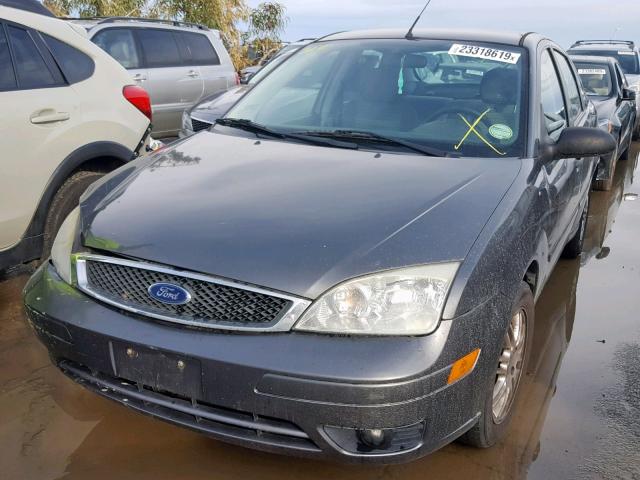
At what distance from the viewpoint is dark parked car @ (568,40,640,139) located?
40.3ft

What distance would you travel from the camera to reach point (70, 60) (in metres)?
4.08

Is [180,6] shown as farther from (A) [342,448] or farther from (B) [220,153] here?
(A) [342,448]

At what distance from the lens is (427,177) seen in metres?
2.64

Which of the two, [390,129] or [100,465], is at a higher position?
[390,129]

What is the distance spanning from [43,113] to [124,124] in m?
0.62

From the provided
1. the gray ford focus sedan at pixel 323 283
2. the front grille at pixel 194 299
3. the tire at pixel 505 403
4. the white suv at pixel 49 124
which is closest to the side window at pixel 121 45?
the white suv at pixel 49 124

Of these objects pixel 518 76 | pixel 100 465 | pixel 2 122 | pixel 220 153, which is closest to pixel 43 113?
pixel 2 122

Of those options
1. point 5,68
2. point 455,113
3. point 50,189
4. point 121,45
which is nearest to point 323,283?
point 455,113

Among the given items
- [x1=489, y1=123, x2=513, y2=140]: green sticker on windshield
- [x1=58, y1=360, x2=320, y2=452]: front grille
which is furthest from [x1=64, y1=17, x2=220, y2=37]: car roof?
[x1=58, y1=360, x2=320, y2=452]: front grille

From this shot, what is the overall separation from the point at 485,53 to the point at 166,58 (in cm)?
639

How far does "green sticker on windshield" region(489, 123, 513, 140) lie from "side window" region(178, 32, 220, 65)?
695cm

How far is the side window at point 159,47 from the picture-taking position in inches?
340

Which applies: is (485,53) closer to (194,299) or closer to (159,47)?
(194,299)

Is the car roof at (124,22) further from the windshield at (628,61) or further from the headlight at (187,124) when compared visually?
the windshield at (628,61)
